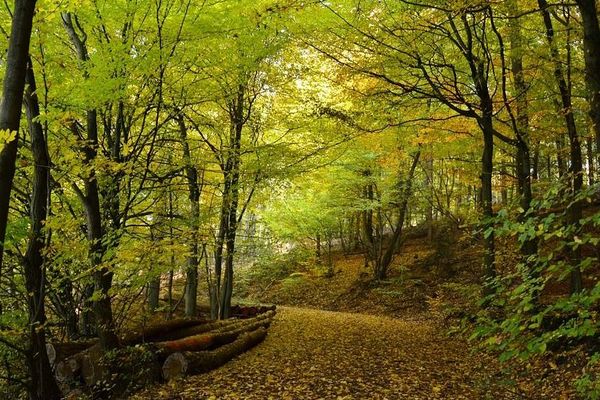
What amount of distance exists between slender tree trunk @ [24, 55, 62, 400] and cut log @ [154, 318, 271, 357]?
205 centimetres

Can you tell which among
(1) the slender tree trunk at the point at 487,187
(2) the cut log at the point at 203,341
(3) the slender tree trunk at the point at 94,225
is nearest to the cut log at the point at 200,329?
(2) the cut log at the point at 203,341

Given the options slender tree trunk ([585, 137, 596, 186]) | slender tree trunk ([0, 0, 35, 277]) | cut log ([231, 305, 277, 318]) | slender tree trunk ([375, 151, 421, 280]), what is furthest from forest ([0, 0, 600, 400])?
slender tree trunk ([375, 151, 421, 280])

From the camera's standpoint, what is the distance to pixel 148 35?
22.8 feet

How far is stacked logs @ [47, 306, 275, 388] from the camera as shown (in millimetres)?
7422

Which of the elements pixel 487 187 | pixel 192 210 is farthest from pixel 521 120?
pixel 192 210

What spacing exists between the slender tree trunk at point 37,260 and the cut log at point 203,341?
2048 mm

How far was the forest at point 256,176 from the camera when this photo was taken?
4.41m

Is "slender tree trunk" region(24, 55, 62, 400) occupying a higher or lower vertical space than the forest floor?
higher

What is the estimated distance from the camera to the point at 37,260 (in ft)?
17.7

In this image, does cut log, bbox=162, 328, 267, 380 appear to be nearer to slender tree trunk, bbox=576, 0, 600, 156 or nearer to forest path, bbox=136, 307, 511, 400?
forest path, bbox=136, 307, 511, 400

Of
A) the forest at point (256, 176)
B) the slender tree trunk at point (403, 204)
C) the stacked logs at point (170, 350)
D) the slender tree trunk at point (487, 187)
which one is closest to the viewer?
the forest at point (256, 176)

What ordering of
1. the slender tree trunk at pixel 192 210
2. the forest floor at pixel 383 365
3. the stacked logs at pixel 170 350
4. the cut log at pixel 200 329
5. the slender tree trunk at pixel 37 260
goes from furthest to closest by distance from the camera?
the cut log at pixel 200 329 → the slender tree trunk at pixel 192 210 → the stacked logs at pixel 170 350 → the forest floor at pixel 383 365 → the slender tree trunk at pixel 37 260

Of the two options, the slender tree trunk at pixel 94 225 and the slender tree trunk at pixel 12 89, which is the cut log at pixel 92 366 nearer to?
the slender tree trunk at pixel 94 225

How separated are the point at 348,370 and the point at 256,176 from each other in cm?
521
